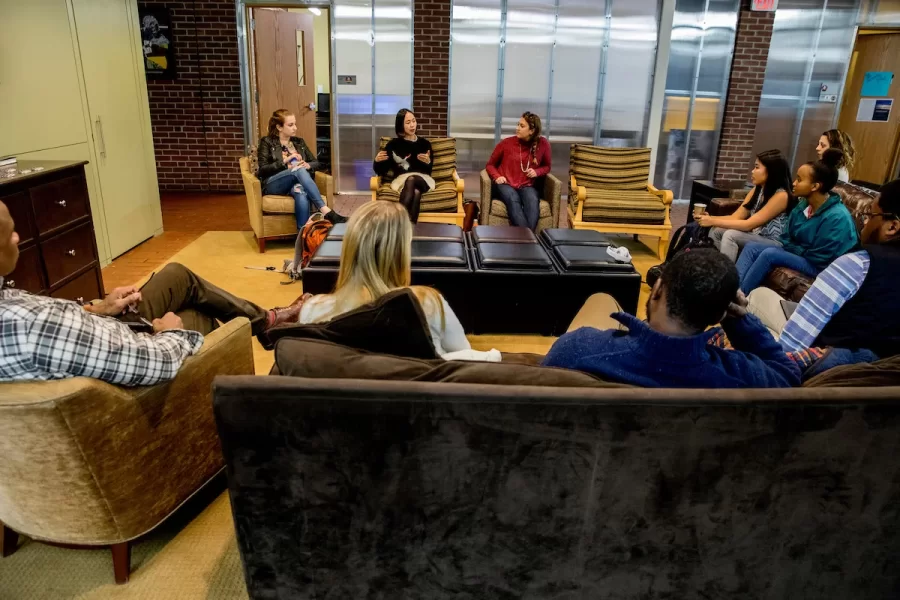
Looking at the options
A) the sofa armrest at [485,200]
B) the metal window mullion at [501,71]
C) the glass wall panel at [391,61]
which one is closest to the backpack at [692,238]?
the sofa armrest at [485,200]

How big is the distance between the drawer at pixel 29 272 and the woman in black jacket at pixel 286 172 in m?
2.14

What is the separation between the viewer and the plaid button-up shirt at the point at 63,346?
153cm

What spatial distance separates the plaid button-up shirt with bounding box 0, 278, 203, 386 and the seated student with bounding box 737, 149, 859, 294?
3.41 m

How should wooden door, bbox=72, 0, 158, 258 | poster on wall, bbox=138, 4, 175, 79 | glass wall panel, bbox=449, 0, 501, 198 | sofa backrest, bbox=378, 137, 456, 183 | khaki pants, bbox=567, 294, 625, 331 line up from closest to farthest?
1. khaki pants, bbox=567, 294, 625, 331
2. wooden door, bbox=72, 0, 158, 258
3. sofa backrest, bbox=378, 137, 456, 183
4. poster on wall, bbox=138, 4, 175, 79
5. glass wall panel, bbox=449, 0, 501, 198

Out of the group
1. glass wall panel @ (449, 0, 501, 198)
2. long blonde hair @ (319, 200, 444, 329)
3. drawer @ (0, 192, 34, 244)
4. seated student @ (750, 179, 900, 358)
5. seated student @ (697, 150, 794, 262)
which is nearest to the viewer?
long blonde hair @ (319, 200, 444, 329)

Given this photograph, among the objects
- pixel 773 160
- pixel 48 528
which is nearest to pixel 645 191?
pixel 773 160

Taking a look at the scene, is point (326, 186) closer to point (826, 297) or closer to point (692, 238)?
point (692, 238)

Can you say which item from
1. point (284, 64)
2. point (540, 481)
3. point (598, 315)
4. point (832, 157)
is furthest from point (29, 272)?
point (284, 64)

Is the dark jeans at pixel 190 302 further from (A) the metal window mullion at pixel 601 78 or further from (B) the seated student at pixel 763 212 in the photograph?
(A) the metal window mullion at pixel 601 78

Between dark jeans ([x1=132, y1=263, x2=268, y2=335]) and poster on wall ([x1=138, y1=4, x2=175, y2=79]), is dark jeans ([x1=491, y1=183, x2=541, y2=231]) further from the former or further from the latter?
poster on wall ([x1=138, y1=4, x2=175, y2=79])

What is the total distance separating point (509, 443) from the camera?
4.72 feet

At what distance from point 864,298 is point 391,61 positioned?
19.8 ft

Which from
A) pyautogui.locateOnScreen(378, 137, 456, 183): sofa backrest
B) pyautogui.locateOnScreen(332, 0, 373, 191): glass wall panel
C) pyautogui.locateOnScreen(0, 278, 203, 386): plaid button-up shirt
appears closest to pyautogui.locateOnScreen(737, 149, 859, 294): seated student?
pyautogui.locateOnScreen(378, 137, 456, 183): sofa backrest

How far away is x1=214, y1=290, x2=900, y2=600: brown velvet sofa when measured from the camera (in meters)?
1.41
